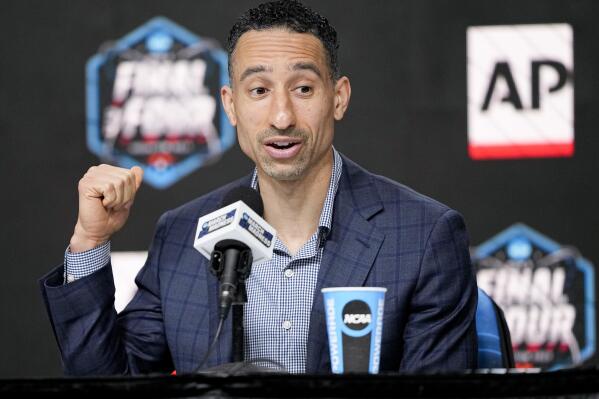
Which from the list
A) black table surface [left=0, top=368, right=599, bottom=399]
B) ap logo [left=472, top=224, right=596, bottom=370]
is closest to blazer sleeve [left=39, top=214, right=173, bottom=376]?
black table surface [left=0, top=368, right=599, bottom=399]

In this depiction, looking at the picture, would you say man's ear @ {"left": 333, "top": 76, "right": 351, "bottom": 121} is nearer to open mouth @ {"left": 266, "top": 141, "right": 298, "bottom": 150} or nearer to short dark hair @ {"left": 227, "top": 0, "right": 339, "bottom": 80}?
short dark hair @ {"left": 227, "top": 0, "right": 339, "bottom": 80}

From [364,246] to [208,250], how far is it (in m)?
0.48

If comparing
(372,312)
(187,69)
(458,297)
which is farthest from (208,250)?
(187,69)

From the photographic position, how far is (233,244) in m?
1.39

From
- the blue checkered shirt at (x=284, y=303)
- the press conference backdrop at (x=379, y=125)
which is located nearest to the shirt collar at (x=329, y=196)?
the blue checkered shirt at (x=284, y=303)

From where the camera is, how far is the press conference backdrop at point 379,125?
3107 mm

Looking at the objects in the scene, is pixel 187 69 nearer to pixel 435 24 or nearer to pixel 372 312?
pixel 435 24

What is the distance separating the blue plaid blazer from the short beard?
0.12 m

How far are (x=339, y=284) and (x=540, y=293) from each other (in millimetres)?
1459

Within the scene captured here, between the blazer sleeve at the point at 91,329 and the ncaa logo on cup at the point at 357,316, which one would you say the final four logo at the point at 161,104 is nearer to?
the blazer sleeve at the point at 91,329

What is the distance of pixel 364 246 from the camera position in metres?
1.85

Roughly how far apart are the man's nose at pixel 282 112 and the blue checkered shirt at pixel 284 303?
0.21 meters

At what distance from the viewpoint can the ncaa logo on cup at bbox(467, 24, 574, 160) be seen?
310 cm

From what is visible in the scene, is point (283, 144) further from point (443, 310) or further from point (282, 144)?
point (443, 310)
